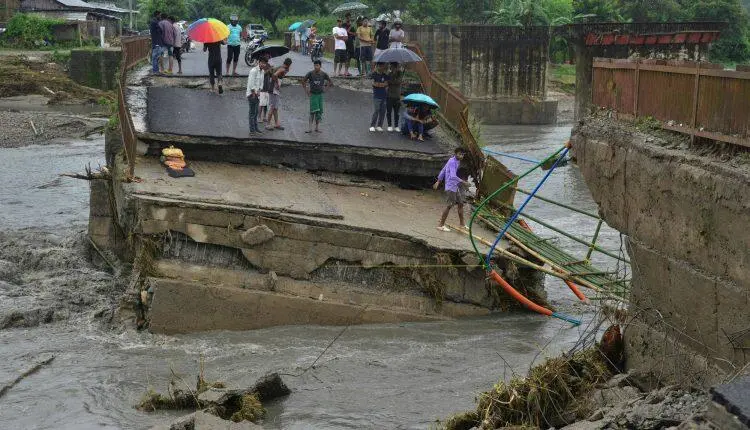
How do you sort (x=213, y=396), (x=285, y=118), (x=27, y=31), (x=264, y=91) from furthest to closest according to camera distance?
(x=27, y=31) < (x=285, y=118) < (x=264, y=91) < (x=213, y=396)

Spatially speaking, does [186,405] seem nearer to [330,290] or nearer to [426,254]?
[330,290]

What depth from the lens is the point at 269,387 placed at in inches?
412

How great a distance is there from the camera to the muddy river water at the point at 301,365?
10500mm

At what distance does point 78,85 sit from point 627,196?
38975 mm

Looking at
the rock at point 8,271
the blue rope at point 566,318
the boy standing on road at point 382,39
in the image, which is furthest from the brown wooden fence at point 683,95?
the boy standing on road at point 382,39

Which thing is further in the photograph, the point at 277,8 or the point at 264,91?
the point at 277,8

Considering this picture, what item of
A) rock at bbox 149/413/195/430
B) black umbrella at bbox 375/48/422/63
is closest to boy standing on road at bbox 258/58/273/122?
black umbrella at bbox 375/48/422/63

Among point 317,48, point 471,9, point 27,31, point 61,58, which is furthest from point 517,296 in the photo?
point 471,9

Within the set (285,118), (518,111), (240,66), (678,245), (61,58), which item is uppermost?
(240,66)

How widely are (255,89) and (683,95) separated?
1017 centimetres

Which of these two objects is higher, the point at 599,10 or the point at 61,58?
the point at 599,10

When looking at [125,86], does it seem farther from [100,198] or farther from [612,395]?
[612,395]

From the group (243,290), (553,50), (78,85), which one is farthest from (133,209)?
(553,50)

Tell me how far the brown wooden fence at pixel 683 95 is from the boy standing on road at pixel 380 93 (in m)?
8.48
